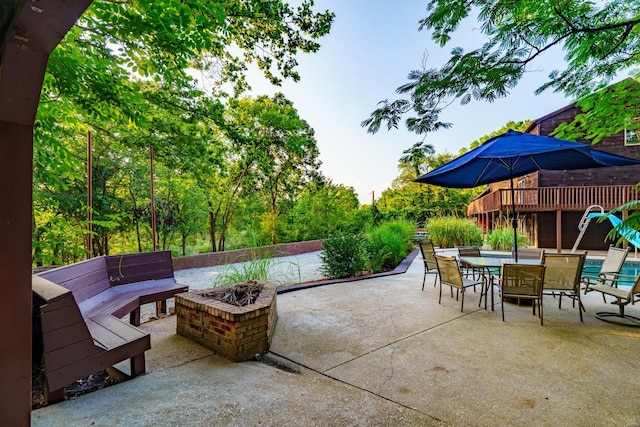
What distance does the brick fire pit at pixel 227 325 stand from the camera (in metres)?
2.56

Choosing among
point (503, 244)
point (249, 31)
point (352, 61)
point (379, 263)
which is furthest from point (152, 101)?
point (503, 244)

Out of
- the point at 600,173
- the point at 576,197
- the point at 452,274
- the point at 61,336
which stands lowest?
the point at 452,274

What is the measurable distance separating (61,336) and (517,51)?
4434 millimetres

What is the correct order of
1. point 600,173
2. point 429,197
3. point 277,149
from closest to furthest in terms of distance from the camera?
point 600,173
point 277,149
point 429,197

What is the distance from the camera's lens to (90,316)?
104 inches

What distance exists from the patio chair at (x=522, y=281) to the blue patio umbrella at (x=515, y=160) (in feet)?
2.64

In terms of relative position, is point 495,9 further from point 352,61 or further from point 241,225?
point 241,225

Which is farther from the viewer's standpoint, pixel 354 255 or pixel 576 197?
pixel 576 197

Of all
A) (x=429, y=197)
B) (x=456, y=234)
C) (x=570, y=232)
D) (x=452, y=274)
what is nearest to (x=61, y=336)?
(x=452, y=274)

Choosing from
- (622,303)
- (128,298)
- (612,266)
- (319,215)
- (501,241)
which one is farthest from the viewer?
(319,215)

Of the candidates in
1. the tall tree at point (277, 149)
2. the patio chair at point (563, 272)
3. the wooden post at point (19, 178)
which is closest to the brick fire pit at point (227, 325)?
the wooden post at point (19, 178)

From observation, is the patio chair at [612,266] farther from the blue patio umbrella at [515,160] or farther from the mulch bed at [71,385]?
the mulch bed at [71,385]

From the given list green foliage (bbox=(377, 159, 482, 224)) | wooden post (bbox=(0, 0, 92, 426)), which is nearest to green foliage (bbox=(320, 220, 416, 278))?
wooden post (bbox=(0, 0, 92, 426))

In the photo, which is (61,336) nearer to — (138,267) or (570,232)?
(138,267)
